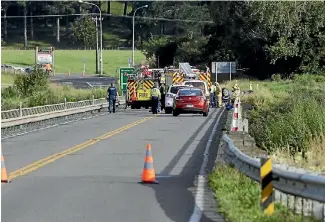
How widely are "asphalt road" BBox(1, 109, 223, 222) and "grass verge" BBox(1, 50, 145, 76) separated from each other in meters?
78.3

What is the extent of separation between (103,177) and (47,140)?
9600 mm

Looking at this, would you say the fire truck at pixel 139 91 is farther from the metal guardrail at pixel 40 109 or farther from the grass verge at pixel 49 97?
the grass verge at pixel 49 97

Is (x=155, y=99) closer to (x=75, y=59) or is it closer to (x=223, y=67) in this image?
(x=223, y=67)

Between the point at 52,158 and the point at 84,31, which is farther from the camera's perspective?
the point at 84,31

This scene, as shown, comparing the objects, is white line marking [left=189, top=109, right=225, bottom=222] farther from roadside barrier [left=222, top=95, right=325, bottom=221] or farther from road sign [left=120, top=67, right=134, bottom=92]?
road sign [left=120, top=67, right=134, bottom=92]

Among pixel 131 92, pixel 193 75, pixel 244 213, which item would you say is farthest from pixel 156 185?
pixel 193 75

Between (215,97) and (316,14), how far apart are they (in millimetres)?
14709

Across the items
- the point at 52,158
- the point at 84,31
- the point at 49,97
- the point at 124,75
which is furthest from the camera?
the point at 84,31

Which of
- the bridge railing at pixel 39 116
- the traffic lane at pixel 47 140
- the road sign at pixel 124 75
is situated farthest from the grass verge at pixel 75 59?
the traffic lane at pixel 47 140

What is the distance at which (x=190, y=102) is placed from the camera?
40.5 meters

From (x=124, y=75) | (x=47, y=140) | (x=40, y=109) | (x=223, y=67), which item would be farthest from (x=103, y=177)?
(x=223, y=67)

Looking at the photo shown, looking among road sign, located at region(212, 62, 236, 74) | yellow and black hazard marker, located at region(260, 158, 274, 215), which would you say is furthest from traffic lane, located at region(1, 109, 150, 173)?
road sign, located at region(212, 62, 236, 74)

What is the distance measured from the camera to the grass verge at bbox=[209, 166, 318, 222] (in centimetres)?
1016

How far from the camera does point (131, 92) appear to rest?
5053 centimetres
